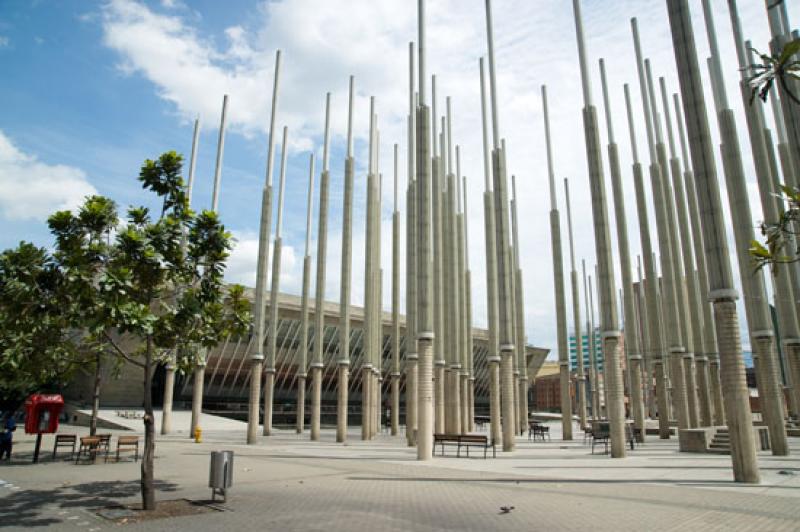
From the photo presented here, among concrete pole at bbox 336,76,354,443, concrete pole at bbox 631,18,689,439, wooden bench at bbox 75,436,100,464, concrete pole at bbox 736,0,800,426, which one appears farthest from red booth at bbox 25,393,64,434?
concrete pole at bbox 631,18,689,439

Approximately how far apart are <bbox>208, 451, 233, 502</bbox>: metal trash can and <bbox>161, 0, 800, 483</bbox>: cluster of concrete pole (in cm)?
674

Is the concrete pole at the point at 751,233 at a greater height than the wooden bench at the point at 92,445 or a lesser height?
greater

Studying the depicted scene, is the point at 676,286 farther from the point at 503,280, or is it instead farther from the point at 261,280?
the point at 261,280

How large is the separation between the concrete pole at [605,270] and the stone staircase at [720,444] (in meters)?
5.35

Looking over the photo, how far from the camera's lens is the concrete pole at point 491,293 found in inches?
1118

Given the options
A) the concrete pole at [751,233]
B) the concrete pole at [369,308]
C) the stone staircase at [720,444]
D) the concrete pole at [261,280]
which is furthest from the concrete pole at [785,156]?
the concrete pole at [261,280]

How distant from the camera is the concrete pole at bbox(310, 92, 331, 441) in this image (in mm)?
35375

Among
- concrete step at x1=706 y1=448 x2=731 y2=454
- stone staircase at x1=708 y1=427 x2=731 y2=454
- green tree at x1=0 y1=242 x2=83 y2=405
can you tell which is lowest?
concrete step at x1=706 y1=448 x2=731 y2=454

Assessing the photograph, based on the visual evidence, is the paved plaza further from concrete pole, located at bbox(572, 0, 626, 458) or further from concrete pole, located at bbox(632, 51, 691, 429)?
concrete pole, located at bbox(632, 51, 691, 429)

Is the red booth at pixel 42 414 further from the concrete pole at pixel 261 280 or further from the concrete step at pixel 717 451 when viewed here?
the concrete step at pixel 717 451

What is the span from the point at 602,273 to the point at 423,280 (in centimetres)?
825

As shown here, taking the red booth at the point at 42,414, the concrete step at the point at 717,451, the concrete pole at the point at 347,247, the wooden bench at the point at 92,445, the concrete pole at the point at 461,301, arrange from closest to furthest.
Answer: the wooden bench at the point at 92,445, the red booth at the point at 42,414, the concrete step at the point at 717,451, the concrete pole at the point at 347,247, the concrete pole at the point at 461,301

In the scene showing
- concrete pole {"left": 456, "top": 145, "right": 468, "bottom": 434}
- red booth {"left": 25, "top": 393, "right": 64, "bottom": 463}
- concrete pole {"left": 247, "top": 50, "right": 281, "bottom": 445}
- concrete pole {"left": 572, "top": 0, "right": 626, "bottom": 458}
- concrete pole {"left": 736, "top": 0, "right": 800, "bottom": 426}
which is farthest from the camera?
concrete pole {"left": 456, "top": 145, "right": 468, "bottom": 434}

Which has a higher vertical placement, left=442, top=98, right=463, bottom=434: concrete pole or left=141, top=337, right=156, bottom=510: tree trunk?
left=442, top=98, right=463, bottom=434: concrete pole
